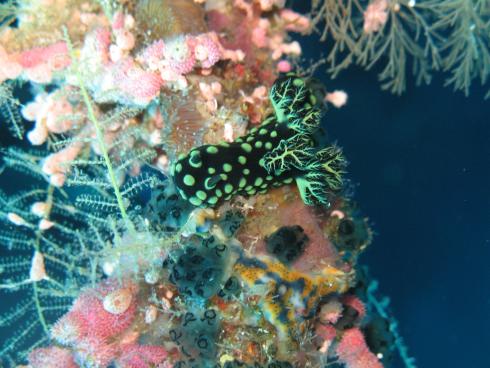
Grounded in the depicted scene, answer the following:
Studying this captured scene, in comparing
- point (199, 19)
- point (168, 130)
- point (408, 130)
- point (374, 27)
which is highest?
point (199, 19)

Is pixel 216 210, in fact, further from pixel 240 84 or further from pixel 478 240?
pixel 478 240

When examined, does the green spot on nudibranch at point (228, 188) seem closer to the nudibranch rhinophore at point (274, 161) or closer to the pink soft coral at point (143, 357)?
the nudibranch rhinophore at point (274, 161)

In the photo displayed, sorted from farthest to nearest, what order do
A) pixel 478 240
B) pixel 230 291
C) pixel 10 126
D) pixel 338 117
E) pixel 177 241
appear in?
pixel 478 240, pixel 338 117, pixel 10 126, pixel 177 241, pixel 230 291

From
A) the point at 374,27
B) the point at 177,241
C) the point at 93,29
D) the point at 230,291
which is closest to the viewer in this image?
the point at 230,291

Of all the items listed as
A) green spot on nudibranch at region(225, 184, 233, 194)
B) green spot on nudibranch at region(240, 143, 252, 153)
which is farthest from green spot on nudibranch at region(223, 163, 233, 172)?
green spot on nudibranch at region(240, 143, 252, 153)

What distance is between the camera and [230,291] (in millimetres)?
3314

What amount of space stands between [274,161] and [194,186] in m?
0.63

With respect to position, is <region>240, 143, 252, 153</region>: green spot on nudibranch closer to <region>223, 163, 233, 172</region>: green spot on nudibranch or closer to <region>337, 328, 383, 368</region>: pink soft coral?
<region>223, 163, 233, 172</region>: green spot on nudibranch

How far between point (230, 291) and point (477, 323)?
4.55 metres

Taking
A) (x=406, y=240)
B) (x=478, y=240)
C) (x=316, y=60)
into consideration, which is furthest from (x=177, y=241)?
(x=478, y=240)

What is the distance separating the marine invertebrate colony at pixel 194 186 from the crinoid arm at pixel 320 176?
12 millimetres

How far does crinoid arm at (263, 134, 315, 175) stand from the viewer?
130 inches

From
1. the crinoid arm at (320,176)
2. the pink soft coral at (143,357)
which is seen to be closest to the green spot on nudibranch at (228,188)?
the crinoid arm at (320,176)

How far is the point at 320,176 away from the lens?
136 inches
